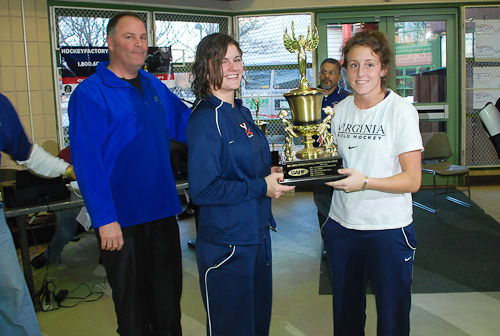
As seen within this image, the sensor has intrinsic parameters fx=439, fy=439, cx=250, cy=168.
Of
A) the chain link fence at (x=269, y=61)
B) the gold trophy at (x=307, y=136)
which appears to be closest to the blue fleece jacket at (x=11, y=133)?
the gold trophy at (x=307, y=136)

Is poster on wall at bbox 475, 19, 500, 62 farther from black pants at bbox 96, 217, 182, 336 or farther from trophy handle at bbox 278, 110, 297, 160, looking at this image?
black pants at bbox 96, 217, 182, 336

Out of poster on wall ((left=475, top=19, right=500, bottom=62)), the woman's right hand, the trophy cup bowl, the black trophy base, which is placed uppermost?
poster on wall ((left=475, top=19, right=500, bottom=62))

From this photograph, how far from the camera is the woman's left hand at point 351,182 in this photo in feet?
5.78

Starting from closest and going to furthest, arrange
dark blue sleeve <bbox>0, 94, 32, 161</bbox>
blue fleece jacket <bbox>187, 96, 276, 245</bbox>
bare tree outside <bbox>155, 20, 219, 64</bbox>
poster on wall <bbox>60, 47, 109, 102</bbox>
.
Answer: blue fleece jacket <bbox>187, 96, 276, 245</bbox> < dark blue sleeve <bbox>0, 94, 32, 161</bbox> < poster on wall <bbox>60, 47, 109, 102</bbox> < bare tree outside <bbox>155, 20, 219, 64</bbox>

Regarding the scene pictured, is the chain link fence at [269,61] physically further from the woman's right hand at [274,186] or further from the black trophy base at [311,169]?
the woman's right hand at [274,186]

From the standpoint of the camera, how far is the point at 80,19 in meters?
5.54

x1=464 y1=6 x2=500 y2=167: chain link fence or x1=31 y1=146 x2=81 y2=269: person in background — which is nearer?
x1=31 y1=146 x2=81 y2=269: person in background

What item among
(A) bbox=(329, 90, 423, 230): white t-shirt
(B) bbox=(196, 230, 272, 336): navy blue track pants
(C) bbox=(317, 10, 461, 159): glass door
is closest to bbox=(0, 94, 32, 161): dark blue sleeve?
(B) bbox=(196, 230, 272, 336): navy blue track pants

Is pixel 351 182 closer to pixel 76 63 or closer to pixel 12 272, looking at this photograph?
pixel 12 272

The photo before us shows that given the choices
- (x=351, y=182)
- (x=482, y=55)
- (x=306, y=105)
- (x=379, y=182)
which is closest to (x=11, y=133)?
(x=306, y=105)

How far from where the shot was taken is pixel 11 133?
2219 mm

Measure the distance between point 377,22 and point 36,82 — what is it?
4907 mm

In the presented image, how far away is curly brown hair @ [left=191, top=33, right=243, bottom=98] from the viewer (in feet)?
5.62

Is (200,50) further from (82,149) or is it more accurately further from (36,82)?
(36,82)
